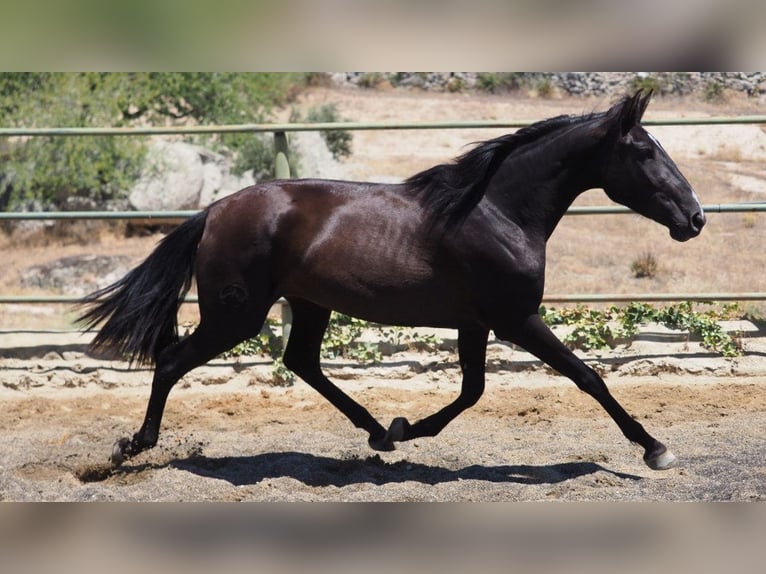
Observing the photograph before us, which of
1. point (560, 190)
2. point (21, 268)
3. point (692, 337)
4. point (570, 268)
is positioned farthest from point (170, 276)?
point (21, 268)

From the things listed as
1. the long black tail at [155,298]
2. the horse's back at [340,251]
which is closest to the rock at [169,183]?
the long black tail at [155,298]

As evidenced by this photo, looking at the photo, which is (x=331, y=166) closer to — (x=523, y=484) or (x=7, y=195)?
(x=7, y=195)

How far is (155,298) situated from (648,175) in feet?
8.52

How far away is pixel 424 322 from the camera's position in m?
4.92

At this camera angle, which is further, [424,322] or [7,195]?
[7,195]

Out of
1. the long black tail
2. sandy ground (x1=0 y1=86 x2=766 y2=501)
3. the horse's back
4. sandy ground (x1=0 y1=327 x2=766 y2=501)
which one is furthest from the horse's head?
the long black tail

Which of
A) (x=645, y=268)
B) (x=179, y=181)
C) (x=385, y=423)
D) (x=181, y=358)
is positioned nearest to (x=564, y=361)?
(x=385, y=423)

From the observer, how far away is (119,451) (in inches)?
198

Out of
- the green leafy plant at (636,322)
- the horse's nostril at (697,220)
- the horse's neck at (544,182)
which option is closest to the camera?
the horse's nostril at (697,220)

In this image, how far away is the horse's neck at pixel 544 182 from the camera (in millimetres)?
4812

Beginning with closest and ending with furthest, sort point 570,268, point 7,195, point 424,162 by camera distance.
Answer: point 570,268 → point 7,195 → point 424,162

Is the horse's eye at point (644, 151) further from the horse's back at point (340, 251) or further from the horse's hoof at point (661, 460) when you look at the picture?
the horse's hoof at point (661, 460)

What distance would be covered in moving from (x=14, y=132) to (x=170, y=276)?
7.85 feet

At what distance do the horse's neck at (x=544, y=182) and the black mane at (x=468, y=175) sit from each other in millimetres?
73
